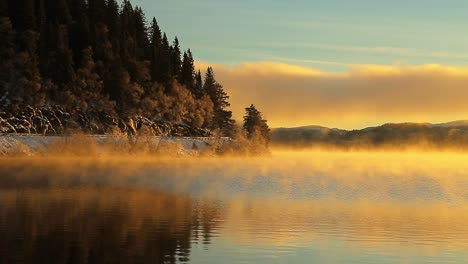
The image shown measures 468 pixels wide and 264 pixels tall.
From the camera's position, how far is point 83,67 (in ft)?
562

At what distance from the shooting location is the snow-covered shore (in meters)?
130

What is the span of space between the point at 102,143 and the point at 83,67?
28.4 metres

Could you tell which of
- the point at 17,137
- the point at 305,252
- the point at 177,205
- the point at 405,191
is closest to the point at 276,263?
the point at 305,252

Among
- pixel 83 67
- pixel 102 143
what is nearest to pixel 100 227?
pixel 102 143

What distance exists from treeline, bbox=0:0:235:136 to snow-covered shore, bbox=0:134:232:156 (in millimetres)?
12181

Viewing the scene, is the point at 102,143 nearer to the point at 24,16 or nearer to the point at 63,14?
the point at 24,16

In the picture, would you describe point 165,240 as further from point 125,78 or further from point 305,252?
point 125,78

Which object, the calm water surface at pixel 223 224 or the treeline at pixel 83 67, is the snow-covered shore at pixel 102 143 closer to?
the treeline at pixel 83 67

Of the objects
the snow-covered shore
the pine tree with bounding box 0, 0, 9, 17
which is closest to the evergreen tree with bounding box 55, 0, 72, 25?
the pine tree with bounding box 0, 0, 9, 17

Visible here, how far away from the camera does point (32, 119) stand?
149 m

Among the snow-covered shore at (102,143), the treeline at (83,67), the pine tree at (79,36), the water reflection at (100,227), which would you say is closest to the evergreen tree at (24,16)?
the treeline at (83,67)

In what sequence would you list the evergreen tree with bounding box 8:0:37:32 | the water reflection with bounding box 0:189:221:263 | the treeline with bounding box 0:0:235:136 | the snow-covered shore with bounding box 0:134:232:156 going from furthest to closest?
1. the evergreen tree with bounding box 8:0:37:32
2. the treeline with bounding box 0:0:235:136
3. the snow-covered shore with bounding box 0:134:232:156
4. the water reflection with bounding box 0:189:221:263

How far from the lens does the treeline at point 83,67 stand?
160 metres

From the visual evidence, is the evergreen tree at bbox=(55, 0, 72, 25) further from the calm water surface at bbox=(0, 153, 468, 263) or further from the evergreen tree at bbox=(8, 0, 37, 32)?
the calm water surface at bbox=(0, 153, 468, 263)
